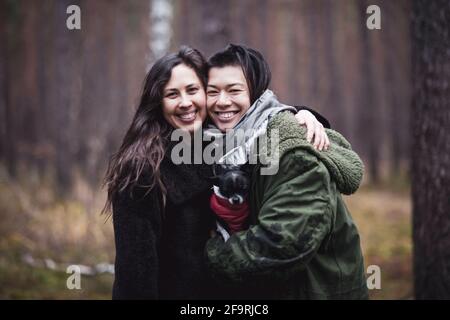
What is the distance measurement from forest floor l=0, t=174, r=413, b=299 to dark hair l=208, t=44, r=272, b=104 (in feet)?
9.90

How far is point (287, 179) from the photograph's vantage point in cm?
237

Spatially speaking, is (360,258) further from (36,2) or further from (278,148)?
(36,2)

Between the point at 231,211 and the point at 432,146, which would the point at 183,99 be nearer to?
the point at 231,211

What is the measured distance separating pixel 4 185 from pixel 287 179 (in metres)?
8.46

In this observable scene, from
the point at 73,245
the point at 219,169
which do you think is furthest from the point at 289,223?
the point at 73,245

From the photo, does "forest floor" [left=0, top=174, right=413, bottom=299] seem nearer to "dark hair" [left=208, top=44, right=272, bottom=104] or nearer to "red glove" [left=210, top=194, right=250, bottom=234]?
"red glove" [left=210, top=194, right=250, bottom=234]

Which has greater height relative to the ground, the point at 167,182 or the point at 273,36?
the point at 273,36

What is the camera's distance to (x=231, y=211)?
2535 mm

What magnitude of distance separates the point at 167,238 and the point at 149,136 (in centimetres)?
62

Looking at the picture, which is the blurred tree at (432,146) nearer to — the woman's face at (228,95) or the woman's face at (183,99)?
the woman's face at (228,95)

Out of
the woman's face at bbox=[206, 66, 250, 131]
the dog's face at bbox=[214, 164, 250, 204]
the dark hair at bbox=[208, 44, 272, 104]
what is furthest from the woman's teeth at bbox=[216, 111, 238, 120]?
the dog's face at bbox=[214, 164, 250, 204]

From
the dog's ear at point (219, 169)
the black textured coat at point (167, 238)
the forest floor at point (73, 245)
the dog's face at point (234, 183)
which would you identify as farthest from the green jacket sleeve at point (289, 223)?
the forest floor at point (73, 245)

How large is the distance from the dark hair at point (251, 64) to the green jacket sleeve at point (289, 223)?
586mm
